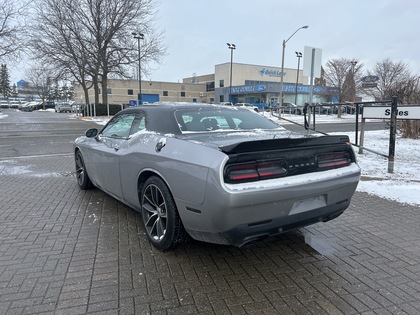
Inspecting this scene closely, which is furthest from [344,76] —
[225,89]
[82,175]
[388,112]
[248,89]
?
[82,175]

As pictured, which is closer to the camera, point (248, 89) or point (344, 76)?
point (344, 76)

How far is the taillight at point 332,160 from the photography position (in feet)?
10.6

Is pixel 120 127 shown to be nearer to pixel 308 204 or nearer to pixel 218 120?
pixel 218 120

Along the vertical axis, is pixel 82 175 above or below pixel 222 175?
below

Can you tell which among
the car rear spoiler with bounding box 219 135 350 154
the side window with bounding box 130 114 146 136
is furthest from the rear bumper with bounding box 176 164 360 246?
the side window with bounding box 130 114 146 136

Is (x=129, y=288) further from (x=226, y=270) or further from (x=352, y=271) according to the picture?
(x=352, y=271)

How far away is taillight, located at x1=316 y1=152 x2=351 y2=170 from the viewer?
324 cm

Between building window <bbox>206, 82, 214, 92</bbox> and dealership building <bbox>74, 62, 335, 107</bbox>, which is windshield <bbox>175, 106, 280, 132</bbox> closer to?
dealership building <bbox>74, 62, 335, 107</bbox>

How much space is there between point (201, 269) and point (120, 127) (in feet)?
7.67

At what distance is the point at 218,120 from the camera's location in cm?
398

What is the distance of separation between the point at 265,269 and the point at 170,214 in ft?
3.39

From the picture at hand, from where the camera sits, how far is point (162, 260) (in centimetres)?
325

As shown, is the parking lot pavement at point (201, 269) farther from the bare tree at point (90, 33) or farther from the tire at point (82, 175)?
the bare tree at point (90, 33)

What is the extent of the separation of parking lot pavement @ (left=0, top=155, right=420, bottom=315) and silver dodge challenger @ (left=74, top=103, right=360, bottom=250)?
36 centimetres
